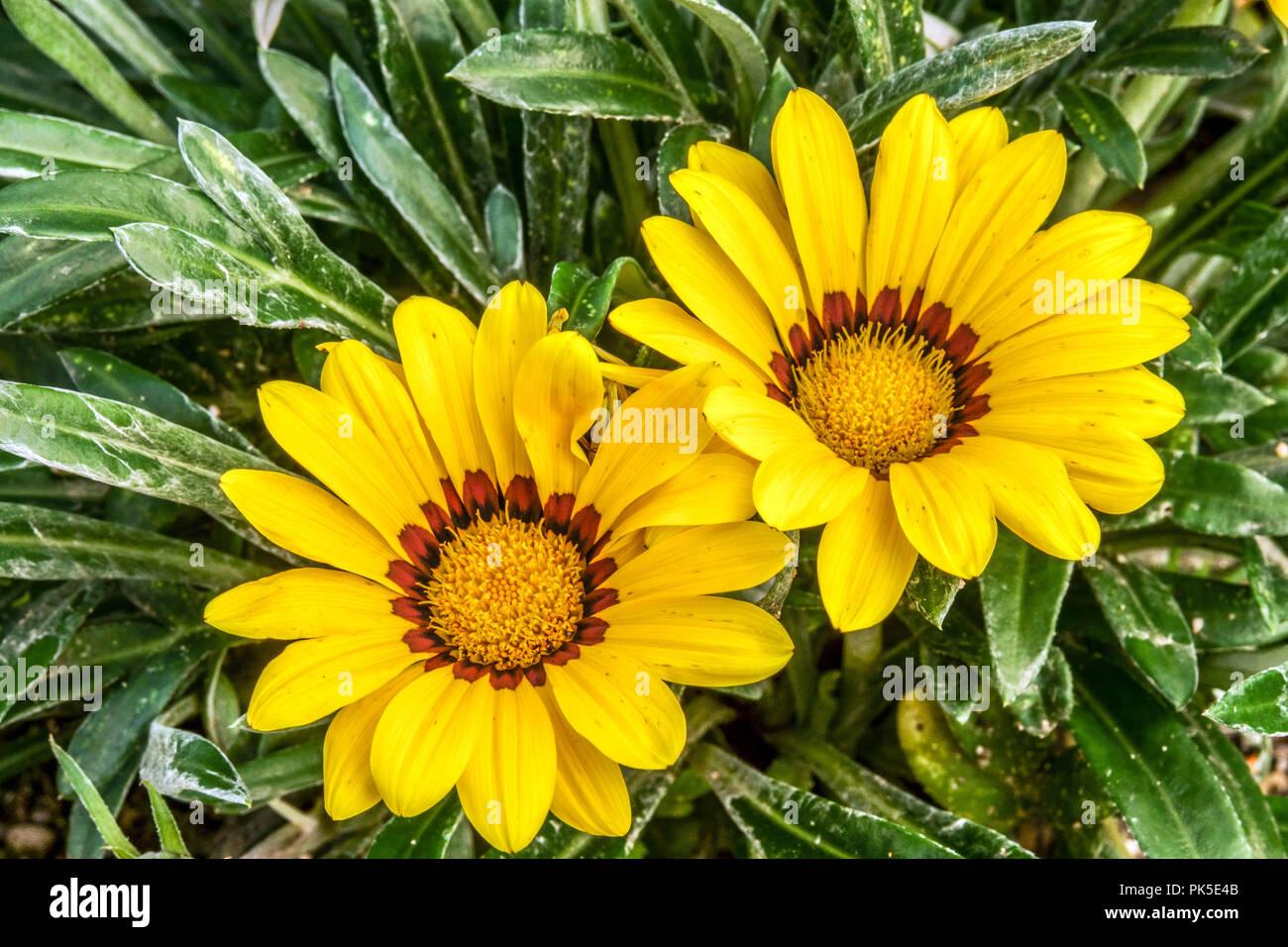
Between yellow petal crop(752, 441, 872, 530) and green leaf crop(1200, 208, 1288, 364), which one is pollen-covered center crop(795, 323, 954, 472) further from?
green leaf crop(1200, 208, 1288, 364)

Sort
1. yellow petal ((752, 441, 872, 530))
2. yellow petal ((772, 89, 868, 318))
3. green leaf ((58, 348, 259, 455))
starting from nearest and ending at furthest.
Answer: yellow petal ((752, 441, 872, 530)) → yellow petal ((772, 89, 868, 318)) → green leaf ((58, 348, 259, 455))

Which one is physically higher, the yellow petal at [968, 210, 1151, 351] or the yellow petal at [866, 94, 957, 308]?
the yellow petal at [866, 94, 957, 308]

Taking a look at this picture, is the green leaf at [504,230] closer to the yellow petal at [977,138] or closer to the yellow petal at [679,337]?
the yellow petal at [679,337]

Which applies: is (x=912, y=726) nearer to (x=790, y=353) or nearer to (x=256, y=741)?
(x=790, y=353)

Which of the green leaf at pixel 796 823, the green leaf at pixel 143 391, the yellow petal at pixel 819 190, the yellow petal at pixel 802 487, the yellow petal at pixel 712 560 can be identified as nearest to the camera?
the yellow petal at pixel 802 487

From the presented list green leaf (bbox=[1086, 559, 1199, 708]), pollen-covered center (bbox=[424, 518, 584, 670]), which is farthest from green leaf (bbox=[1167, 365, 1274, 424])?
pollen-covered center (bbox=[424, 518, 584, 670])

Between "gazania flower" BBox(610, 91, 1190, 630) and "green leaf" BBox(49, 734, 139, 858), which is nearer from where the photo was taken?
"gazania flower" BBox(610, 91, 1190, 630)

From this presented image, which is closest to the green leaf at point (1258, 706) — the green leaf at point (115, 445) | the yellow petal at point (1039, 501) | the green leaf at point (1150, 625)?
the green leaf at point (1150, 625)
